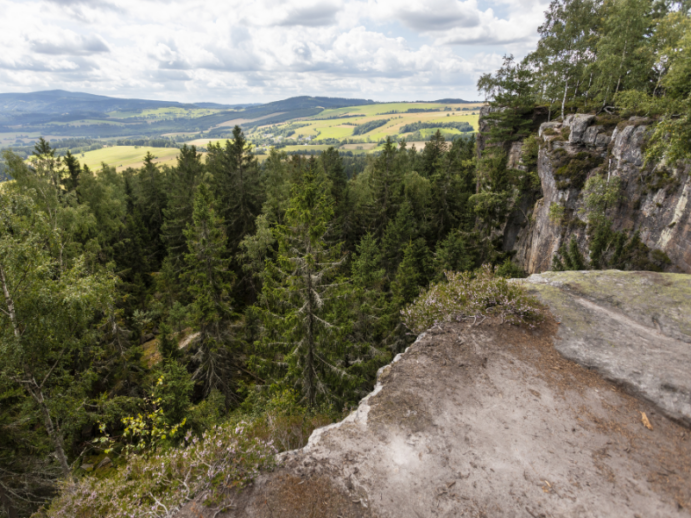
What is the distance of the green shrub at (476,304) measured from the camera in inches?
474

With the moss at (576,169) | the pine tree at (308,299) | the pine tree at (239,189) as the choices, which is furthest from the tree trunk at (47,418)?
the moss at (576,169)

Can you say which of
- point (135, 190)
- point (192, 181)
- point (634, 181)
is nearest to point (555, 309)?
point (634, 181)

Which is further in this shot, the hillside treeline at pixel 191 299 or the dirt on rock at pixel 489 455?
the hillside treeline at pixel 191 299

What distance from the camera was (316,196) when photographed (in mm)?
14695

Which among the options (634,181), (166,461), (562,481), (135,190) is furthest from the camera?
(135,190)

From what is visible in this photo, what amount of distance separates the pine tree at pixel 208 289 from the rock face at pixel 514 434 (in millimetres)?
15396

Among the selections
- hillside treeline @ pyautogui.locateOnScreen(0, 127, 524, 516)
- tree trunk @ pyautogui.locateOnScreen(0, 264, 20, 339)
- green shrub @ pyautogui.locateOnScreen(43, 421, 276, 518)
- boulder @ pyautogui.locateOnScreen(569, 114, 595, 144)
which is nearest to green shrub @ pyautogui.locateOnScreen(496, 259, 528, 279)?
hillside treeline @ pyautogui.locateOnScreen(0, 127, 524, 516)

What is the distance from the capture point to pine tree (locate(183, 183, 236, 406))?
69.0 feet

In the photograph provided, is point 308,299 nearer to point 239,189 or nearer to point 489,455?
point 489,455

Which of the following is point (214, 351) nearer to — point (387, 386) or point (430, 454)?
point (387, 386)

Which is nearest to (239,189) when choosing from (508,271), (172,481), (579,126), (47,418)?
(47,418)

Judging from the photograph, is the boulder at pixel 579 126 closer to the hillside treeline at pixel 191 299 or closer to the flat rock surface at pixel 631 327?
the hillside treeline at pixel 191 299

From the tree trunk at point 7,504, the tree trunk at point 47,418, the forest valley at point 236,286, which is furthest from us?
the tree trunk at point 7,504

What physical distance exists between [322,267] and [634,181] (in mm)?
21122
